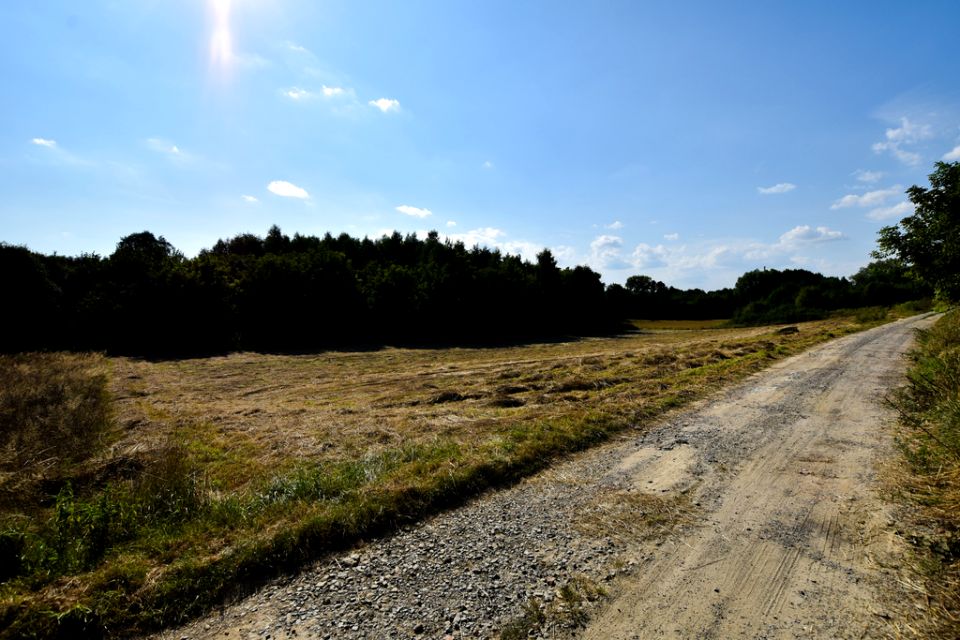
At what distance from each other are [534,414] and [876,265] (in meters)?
16.2

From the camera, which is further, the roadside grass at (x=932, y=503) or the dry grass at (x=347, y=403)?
the dry grass at (x=347, y=403)

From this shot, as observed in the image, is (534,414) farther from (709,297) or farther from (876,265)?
(709,297)

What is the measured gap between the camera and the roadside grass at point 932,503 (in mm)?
3420

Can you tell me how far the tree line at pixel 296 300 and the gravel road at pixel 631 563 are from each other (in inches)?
607

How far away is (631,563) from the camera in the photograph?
427cm

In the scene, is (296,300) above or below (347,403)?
above

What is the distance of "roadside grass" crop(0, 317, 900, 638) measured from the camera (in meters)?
4.07

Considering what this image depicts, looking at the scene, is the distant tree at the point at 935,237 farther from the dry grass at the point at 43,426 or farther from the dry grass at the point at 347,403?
the dry grass at the point at 43,426

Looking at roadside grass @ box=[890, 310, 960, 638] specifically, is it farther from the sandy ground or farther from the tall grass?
the tall grass

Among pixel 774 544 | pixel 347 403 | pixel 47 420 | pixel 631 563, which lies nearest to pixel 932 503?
pixel 774 544

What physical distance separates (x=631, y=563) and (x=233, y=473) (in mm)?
6785

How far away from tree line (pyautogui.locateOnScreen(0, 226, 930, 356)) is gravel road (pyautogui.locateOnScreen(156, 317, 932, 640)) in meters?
15.4

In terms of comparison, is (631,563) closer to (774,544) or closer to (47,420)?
(774,544)

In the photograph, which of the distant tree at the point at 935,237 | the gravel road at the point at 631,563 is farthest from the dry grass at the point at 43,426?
the distant tree at the point at 935,237
